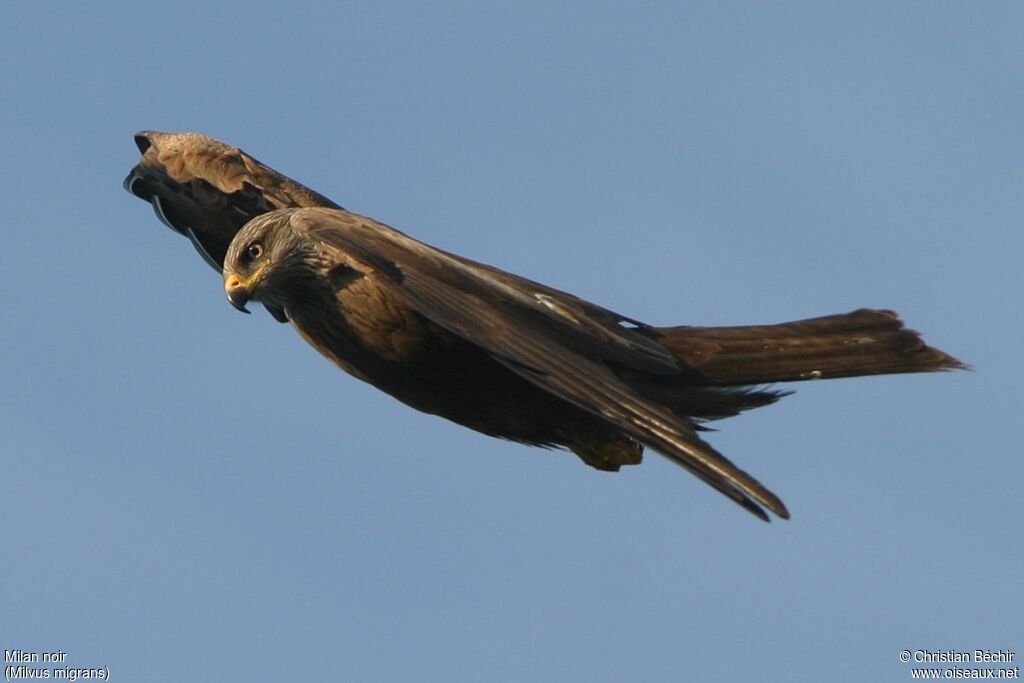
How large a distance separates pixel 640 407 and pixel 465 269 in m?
1.29

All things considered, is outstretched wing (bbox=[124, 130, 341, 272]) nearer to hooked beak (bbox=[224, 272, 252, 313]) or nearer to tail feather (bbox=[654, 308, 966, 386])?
hooked beak (bbox=[224, 272, 252, 313])

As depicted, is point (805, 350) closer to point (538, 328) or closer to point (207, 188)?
point (538, 328)

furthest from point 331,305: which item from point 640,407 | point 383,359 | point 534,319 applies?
point 640,407

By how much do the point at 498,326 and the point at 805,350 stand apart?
1.62m

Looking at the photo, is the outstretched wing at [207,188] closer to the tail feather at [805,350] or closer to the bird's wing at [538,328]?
the bird's wing at [538,328]

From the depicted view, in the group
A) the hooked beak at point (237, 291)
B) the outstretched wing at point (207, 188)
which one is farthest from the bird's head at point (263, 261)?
the outstretched wing at point (207, 188)

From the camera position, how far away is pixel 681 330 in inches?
379

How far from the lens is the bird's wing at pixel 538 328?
802 centimetres

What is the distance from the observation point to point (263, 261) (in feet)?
31.7

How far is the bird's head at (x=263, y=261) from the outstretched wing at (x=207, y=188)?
916 mm

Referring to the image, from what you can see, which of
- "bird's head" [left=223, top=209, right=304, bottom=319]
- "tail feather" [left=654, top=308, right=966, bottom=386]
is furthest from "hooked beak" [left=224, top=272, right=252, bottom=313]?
"tail feather" [left=654, top=308, right=966, bottom=386]

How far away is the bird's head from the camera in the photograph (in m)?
9.55

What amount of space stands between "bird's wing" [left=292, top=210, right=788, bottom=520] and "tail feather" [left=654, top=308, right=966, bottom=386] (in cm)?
24

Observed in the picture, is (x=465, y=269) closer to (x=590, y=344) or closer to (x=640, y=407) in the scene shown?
(x=590, y=344)
